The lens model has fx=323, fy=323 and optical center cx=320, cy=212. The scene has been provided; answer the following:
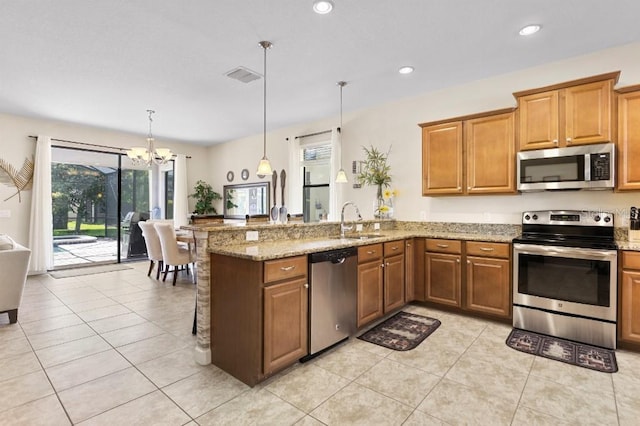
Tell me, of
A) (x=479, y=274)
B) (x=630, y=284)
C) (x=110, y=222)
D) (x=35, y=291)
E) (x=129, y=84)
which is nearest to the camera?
(x=630, y=284)

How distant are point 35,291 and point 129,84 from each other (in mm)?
3241

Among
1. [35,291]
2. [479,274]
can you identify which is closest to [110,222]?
[35,291]

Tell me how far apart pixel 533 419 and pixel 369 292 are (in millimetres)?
1550

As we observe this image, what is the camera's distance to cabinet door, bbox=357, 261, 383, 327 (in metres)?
3.04

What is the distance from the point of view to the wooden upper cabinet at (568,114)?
9.54 feet

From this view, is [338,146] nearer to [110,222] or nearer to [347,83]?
[347,83]

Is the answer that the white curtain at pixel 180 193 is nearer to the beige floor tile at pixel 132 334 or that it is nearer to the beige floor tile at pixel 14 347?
the beige floor tile at pixel 132 334

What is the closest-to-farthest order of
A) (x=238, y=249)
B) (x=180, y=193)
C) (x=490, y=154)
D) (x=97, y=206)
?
(x=238, y=249) < (x=490, y=154) < (x=97, y=206) < (x=180, y=193)

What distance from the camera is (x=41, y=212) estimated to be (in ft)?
→ 18.4

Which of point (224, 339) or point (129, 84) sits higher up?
point (129, 84)

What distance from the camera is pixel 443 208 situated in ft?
13.9

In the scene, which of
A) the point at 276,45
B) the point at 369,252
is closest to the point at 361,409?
the point at 369,252

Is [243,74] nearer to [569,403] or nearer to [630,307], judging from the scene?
[569,403]

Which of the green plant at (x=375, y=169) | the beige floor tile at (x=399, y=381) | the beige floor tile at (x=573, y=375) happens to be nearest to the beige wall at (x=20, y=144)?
the green plant at (x=375, y=169)
